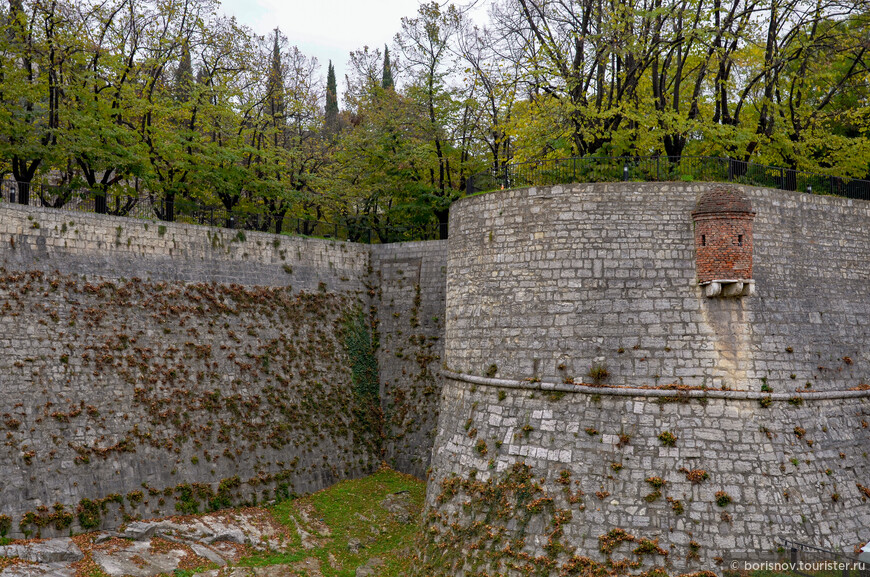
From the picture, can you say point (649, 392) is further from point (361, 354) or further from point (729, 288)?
point (361, 354)

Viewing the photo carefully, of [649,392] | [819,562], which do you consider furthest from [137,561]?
[819,562]

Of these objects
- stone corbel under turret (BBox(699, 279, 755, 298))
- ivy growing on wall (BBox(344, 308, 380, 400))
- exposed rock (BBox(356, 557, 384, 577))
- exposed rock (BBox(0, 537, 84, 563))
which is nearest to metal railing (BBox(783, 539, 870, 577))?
stone corbel under turret (BBox(699, 279, 755, 298))

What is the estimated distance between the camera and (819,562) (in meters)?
10.5

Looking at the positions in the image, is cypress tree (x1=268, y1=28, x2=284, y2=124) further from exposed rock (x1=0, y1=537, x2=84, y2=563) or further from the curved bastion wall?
exposed rock (x1=0, y1=537, x2=84, y2=563)

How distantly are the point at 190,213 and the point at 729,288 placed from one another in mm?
17424

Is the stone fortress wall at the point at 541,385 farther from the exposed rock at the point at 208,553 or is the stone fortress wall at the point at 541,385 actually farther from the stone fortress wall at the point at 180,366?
the exposed rock at the point at 208,553

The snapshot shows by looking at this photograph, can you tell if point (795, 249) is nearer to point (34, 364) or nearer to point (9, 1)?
point (34, 364)

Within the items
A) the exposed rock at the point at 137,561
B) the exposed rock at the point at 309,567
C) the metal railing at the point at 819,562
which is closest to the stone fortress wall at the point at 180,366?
the exposed rock at the point at 137,561

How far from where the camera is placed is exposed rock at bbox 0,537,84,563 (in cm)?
1180

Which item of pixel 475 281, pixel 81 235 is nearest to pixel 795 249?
pixel 475 281

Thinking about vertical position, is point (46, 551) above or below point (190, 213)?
below

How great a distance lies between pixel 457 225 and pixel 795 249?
6989 mm

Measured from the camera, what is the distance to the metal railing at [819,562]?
10.3 meters

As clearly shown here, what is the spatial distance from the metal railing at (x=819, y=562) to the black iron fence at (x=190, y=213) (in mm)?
13761
